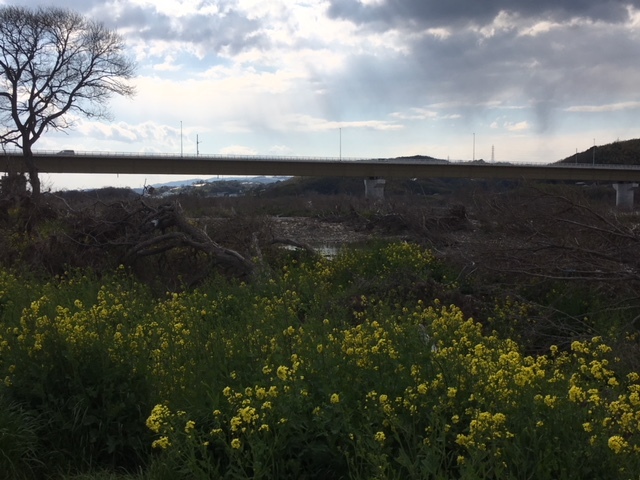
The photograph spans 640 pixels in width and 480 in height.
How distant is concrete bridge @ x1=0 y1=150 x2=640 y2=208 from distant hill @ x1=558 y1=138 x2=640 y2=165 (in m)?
24.0

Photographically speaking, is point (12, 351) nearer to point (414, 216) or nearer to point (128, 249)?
point (128, 249)

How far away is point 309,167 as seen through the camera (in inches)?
2378

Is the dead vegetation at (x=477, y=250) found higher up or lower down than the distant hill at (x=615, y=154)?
lower down

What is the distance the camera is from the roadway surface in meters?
54.7

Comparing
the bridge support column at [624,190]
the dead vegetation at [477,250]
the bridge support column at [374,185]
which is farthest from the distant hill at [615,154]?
the dead vegetation at [477,250]

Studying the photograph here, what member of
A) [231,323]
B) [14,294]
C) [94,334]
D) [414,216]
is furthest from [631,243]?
[414,216]

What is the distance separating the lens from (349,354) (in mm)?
4852

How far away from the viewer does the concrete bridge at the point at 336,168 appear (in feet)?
180

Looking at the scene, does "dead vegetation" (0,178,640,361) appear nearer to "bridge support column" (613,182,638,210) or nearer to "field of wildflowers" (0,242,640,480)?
"field of wildflowers" (0,242,640,480)

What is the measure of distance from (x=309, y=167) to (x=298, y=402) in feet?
186

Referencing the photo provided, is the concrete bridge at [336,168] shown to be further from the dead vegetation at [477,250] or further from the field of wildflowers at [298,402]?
the field of wildflowers at [298,402]

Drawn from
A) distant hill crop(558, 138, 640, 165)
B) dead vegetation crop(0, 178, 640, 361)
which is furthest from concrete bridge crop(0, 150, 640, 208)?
dead vegetation crop(0, 178, 640, 361)

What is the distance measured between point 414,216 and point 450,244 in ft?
14.9

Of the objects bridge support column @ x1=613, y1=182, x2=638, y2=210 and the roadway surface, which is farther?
bridge support column @ x1=613, y1=182, x2=638, y2=210
